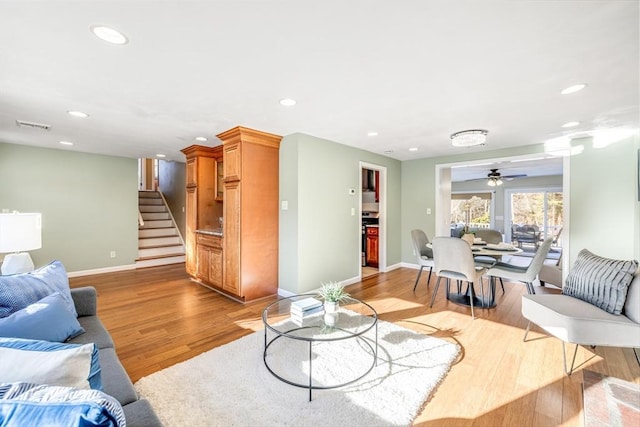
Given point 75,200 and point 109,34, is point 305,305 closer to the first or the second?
point 109,34

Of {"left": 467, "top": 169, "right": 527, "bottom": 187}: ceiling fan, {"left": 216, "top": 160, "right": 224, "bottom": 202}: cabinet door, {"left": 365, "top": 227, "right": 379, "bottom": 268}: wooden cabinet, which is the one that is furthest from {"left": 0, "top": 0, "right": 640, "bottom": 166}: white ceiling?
{"left": 467, "top": 169, "right": 527, "bottom": 187}: ceiling fan

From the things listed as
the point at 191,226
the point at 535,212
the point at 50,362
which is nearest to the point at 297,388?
the point at 50,362

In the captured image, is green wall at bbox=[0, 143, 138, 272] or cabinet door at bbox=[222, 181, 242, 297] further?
green wall at bbox=[0, 143, 138, 272]

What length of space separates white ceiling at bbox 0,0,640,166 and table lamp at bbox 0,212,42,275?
109cm

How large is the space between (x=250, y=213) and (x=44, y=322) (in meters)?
2.41

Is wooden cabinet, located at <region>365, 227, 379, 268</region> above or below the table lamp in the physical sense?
below

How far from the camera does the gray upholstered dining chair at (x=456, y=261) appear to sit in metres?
3.21

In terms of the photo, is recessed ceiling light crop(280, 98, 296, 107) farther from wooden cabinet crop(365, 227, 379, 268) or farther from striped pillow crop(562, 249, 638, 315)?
wooden cabinet crop(365, 227, 379, 268)

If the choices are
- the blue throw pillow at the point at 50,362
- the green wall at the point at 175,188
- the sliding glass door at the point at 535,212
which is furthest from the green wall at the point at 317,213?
the sliding glass door at the point at 535,212

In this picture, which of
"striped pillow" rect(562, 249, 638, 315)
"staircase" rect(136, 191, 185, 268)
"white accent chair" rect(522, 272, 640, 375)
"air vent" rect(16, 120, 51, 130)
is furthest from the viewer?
"staircase" rect(136, 191, 185, 268)

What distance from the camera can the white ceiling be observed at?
1.47 meters

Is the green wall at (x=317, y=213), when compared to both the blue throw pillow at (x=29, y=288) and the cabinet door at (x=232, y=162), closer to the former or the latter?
the cabinet door at (x=232, y=162)

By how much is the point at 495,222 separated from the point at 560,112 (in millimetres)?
7768

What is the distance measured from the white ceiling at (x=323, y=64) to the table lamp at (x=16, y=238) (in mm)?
1092
